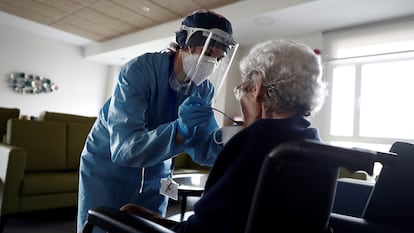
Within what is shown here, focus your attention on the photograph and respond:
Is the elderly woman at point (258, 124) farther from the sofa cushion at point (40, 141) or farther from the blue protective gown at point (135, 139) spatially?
the sofa cushion at point (40, 141)

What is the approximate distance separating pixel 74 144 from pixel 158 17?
221 centimetres

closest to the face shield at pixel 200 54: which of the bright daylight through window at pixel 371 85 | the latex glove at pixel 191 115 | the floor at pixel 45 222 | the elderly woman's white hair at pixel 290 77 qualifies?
the latex glove at pixel 191 115

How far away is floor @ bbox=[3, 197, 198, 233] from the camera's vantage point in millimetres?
2148

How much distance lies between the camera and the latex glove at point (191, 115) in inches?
33.5

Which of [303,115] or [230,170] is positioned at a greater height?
[303,115]

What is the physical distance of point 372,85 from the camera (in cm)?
351

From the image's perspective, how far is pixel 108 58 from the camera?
19.8 feet

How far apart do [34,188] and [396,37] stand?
12.3 feet

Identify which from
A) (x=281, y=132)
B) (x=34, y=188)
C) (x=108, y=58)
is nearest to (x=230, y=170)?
(x=281, y=132)

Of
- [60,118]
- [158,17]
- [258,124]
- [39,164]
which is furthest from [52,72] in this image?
[258,124]

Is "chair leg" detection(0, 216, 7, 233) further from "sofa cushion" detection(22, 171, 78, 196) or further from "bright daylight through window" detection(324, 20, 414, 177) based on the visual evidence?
"bright daylight through window" detection(324, 20, 414, 177)

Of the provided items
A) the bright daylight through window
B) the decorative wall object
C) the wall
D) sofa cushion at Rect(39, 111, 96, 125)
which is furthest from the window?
the decorative wall object

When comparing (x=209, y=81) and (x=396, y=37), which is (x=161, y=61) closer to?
(x=209, y=81)

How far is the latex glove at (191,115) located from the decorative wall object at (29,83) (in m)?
5.71
